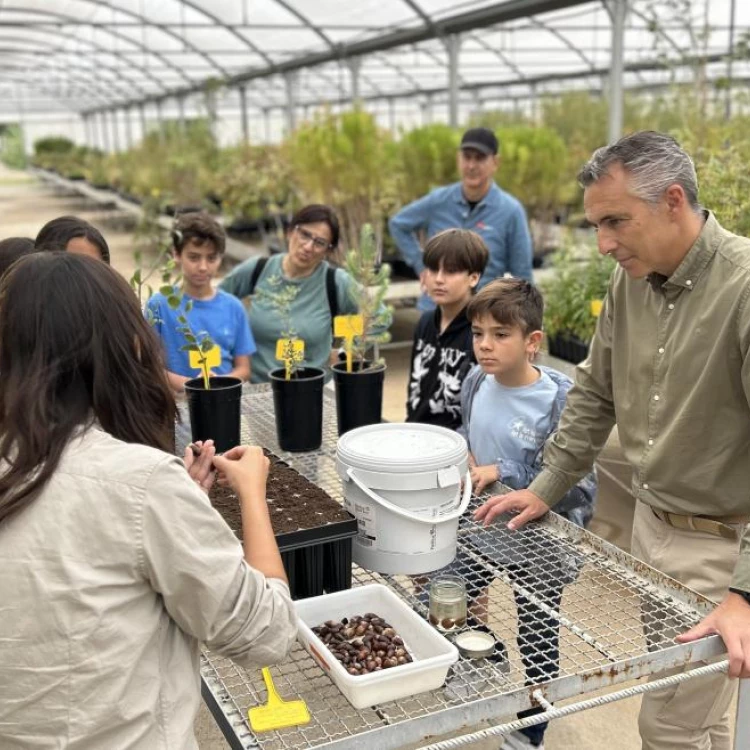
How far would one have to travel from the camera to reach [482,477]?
1862 mm

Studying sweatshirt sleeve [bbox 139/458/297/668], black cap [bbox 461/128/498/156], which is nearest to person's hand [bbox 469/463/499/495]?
sweatshirt sleeve [bbox 139/458/297/668]

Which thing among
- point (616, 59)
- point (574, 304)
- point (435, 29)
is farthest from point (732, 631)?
point (435, 29)

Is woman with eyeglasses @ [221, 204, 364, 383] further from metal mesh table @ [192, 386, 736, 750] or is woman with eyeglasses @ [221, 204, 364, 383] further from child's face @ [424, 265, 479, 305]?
metal mesh table @ [192, 386, 736, 750]

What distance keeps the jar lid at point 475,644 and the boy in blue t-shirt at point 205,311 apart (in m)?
1.53

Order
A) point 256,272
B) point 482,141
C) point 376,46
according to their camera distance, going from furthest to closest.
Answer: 1. point 376,46
2. point 482,141
3. point 256,272

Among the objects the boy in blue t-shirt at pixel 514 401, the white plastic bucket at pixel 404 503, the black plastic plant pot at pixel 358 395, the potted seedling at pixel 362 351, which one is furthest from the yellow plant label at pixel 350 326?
the white plastic bucket at pixel 404 503

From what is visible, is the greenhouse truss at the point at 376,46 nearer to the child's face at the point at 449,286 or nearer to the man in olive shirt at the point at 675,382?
the child's face at the point at 449,286

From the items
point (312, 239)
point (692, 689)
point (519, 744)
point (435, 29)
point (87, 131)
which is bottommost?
point (519, 744)

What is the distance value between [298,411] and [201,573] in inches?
43.2

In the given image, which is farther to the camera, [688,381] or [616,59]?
[616,59]

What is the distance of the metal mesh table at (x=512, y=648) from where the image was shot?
1.14 meters

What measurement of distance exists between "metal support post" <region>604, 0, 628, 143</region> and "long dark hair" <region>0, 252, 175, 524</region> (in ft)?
16.1

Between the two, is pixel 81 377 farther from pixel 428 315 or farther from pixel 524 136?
pixel 524 136

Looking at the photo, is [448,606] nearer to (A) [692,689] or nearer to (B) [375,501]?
(B) [375,501]
